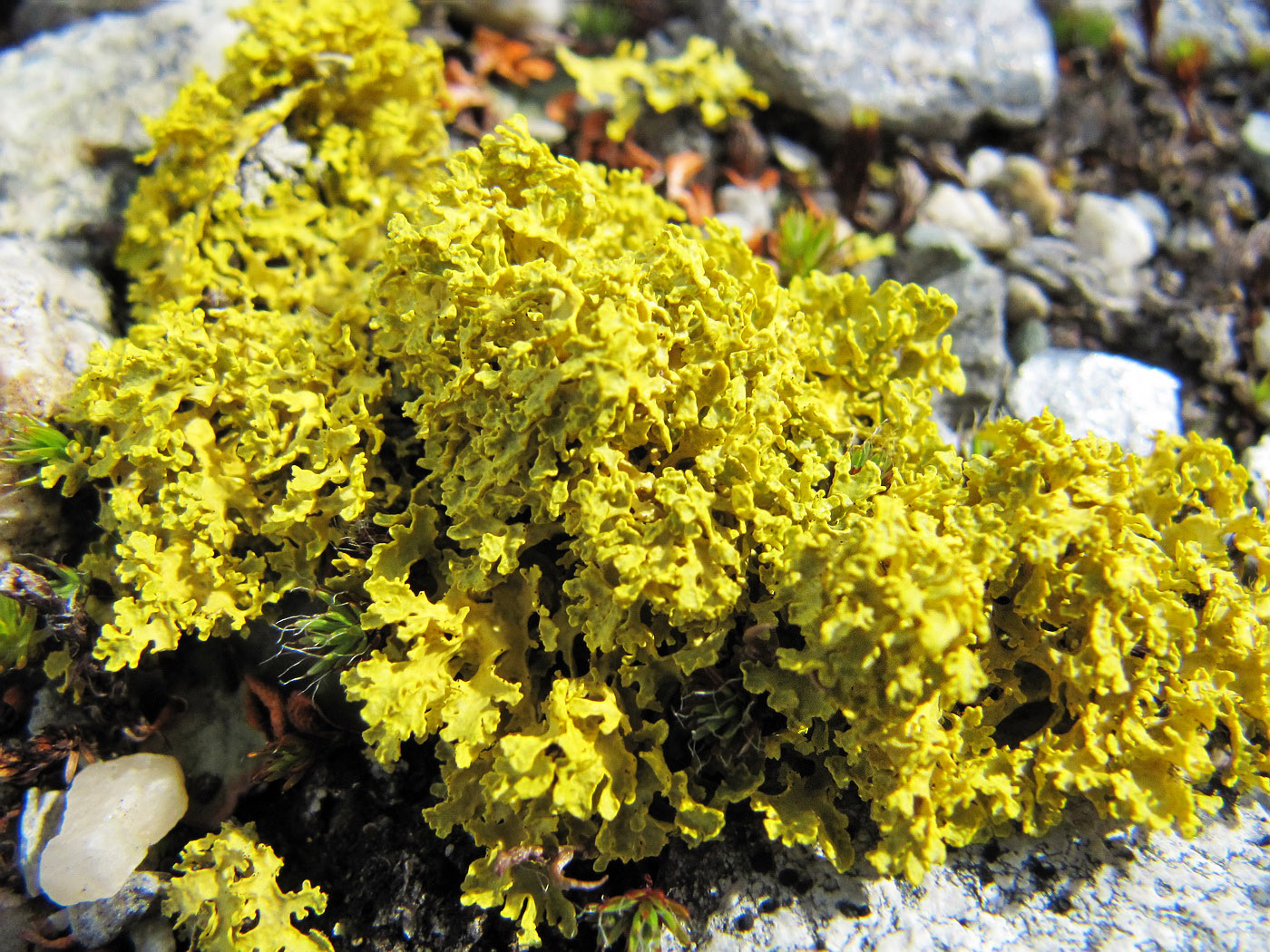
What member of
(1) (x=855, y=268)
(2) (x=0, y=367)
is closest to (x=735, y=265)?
(1) (x=855, y=268)

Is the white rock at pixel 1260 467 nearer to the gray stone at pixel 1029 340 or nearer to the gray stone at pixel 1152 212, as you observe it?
the gray stone at pixel 1029 340

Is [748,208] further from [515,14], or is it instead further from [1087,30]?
[1087,30]

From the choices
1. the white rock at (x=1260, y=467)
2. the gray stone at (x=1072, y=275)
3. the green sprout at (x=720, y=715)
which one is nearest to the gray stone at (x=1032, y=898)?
the green sprout at (x=720, y=715)

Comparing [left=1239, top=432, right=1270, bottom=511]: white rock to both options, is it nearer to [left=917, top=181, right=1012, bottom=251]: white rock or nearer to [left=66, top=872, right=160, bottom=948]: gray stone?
[left=917, top=181, right=1012, bottom=251]: white rock

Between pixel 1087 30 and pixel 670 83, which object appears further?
pixel 1087 30

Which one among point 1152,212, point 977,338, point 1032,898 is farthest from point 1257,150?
point 1032,898

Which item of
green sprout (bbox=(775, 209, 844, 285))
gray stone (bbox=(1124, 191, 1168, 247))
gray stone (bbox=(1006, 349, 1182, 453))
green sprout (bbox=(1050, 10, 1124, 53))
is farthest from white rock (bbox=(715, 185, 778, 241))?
green sprout (bbox=(1050, 10, 1124, 53))
